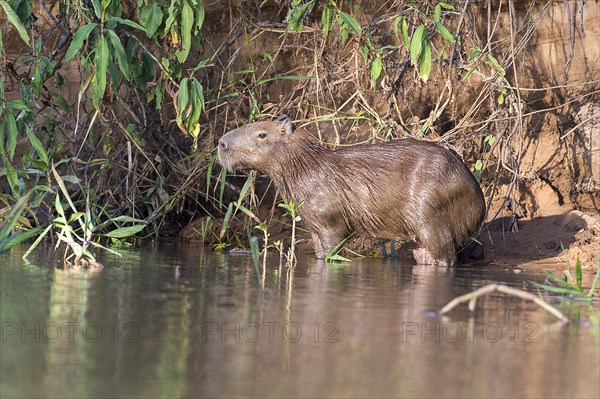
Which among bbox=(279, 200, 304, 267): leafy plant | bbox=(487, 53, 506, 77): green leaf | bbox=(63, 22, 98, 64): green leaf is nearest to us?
bbox=(63, 22, 98, 64): green leaf

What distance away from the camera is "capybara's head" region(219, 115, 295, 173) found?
7090mm

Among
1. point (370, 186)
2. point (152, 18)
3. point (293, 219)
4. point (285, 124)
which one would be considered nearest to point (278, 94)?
point (285, 124)

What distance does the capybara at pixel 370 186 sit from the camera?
689 cm

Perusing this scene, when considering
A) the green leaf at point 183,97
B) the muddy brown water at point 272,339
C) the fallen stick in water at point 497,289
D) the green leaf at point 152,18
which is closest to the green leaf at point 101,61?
the green leaf at point 152,18

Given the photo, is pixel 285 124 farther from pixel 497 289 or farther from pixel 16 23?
pixel 497 289

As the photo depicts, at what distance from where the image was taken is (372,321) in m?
4.03

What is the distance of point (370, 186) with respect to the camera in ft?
23.1

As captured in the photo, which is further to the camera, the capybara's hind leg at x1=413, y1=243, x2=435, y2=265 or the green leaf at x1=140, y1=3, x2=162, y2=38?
the capybara's hind leg at x1=413, y1=243, x2=435, y2=265

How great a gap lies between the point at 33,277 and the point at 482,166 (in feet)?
13.7

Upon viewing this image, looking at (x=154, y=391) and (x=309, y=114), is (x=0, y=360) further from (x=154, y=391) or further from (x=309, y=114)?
(x=309, y=114)

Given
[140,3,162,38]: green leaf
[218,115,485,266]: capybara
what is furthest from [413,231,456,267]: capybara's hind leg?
[140,3,162,38]: green leaf

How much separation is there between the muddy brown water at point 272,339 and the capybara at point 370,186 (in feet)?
4.93

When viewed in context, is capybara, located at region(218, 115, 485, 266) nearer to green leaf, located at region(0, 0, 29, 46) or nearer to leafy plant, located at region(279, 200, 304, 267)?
leafy plant, located at region(279, 200, 304, 267)

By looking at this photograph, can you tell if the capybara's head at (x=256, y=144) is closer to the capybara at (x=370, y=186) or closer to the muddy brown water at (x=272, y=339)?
the capybara at (x=370, y=186)
